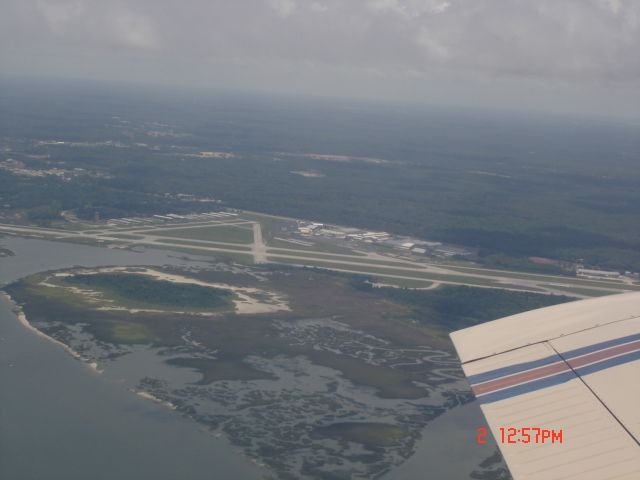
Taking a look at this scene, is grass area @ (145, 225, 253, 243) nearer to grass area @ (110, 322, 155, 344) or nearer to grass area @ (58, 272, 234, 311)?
grass area @ (58, 272, 234, 311)

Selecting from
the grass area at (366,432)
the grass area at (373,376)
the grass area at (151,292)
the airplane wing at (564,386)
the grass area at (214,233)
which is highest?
the airplane wing at (564,386)

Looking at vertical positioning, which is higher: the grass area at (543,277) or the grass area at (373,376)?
the grass area at (543,277)

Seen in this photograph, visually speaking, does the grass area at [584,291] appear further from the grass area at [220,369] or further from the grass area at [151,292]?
the grass area at [220,369]

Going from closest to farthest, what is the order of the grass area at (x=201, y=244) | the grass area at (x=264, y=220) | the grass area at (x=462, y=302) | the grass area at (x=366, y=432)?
the grass area at (x=366, y=432) → the grass area at (x=462, y=302) → the grass area at (x=201, y=244) → the grass area at (x=264, y=220)

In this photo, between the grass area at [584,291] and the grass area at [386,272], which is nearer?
the grass area at [584,291]

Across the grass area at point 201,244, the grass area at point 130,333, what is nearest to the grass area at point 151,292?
the grass area at point 130,333

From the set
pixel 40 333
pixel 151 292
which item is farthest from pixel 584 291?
pixel 40 333

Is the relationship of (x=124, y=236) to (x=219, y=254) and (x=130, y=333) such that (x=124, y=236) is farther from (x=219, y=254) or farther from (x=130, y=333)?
(x=130, y=333)
